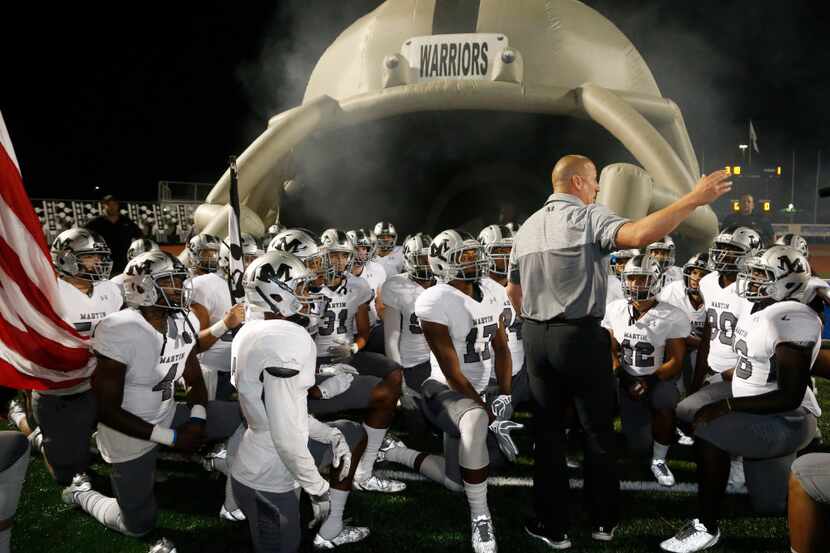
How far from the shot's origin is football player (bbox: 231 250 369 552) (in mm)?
2930

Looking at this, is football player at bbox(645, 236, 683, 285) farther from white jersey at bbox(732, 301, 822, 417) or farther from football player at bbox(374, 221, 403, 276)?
football player at bbox(374, 221, 403, 276)

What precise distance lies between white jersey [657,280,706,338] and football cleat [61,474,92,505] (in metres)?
5.10

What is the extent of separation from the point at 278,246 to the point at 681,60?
14946 mm

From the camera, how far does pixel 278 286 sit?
3.20m

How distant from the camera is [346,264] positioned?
596 cm

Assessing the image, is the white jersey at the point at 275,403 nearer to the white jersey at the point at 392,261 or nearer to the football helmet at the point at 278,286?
the football helmet at the point at 278,286

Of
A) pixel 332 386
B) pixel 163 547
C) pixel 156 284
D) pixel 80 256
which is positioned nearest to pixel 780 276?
pixel 332 386

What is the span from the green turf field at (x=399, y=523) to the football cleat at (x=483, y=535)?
0.18 meters

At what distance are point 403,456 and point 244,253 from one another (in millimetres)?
3397

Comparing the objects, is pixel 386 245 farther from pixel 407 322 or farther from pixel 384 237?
pixel 407 322

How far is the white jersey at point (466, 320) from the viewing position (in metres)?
4.27

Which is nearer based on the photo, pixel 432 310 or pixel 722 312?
pixel 432 310

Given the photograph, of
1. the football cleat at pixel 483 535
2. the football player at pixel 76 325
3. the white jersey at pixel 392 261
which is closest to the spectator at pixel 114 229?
the white jersey at pixel 392 261

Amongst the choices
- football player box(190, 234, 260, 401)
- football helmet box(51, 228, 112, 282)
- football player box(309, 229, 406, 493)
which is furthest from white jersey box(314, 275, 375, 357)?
football helmet box(51, 228, 112, 282)
